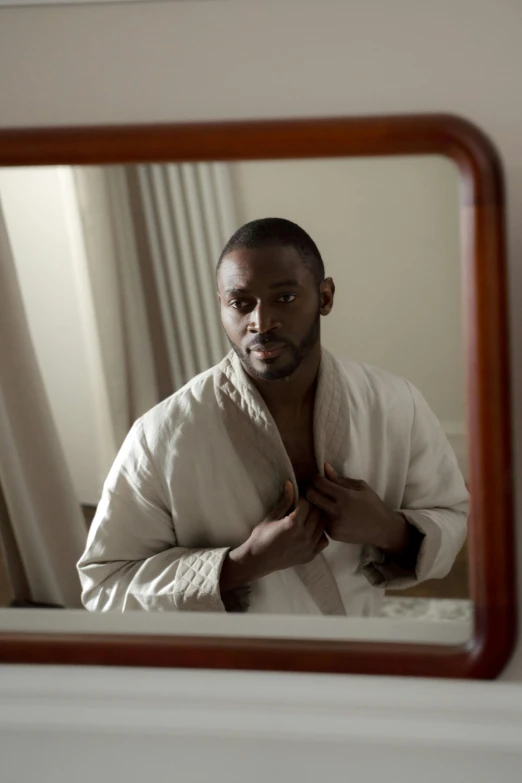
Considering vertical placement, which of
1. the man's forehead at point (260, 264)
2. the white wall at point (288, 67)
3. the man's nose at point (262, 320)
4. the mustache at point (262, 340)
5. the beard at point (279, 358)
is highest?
the white wall at point (288, 67)

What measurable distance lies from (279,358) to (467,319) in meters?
0.18

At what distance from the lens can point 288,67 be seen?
789mm

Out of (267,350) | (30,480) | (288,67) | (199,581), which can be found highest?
(288,67)

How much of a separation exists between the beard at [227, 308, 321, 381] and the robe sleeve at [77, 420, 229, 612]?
124 millimetres

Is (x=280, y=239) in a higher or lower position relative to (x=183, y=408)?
higher

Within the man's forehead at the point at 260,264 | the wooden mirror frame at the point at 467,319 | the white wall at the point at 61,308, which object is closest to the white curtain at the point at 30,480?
the white wall at the point at 61,308

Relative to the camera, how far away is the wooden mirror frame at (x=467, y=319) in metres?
0.74

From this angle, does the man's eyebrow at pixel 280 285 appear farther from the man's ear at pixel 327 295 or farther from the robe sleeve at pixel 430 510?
the robe sleeve at pixel 430 510

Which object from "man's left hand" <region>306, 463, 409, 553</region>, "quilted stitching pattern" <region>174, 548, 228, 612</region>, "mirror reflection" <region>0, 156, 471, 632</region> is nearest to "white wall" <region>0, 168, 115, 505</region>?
"mirror reflection" <region>0, 156, 471, 632</region>

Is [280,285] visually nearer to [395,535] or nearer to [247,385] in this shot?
[247,385]

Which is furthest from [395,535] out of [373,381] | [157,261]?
[157,261]

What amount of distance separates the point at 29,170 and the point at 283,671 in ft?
1.84

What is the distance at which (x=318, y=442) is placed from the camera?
79cm

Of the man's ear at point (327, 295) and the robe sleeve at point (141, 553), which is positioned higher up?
the man's ear at point (327, 295)
